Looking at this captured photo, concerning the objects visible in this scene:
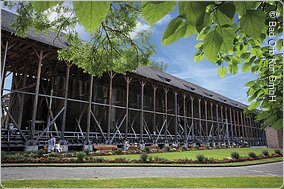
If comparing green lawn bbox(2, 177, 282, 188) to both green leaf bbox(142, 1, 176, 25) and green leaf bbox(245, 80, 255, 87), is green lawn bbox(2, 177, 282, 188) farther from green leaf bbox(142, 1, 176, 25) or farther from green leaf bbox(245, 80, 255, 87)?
green leaf bbox(142, 1, 176, 25)

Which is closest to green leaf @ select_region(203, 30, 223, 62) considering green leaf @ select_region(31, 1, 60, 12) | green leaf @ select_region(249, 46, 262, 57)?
green leaf @ select_region(31, 1, 60, 12)

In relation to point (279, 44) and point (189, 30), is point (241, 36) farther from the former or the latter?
point (189, 30)

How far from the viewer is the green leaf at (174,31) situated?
3.10 feet

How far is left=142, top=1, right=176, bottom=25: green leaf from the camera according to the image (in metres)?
0.92

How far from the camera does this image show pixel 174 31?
963mm

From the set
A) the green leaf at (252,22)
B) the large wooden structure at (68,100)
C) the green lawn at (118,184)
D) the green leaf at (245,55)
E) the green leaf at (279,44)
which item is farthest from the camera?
the large wooden structure at (68,100)

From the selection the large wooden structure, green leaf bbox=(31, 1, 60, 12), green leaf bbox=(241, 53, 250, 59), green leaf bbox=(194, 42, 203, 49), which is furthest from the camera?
the large wooden structure

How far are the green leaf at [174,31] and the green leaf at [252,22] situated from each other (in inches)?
10.2

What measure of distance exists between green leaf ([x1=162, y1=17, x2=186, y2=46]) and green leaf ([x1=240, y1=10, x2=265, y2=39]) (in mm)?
259

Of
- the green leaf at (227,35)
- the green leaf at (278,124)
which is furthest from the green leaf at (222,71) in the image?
the green leaf at (227,35)

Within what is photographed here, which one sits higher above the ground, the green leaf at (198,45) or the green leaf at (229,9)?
the green leaf at (198,45)

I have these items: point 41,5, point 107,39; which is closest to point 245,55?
point 41,5

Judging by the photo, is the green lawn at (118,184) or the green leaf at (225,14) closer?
the green leaf at (225,14)

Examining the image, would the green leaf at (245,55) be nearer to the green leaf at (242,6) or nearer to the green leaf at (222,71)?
the green leaf at (222,71)
